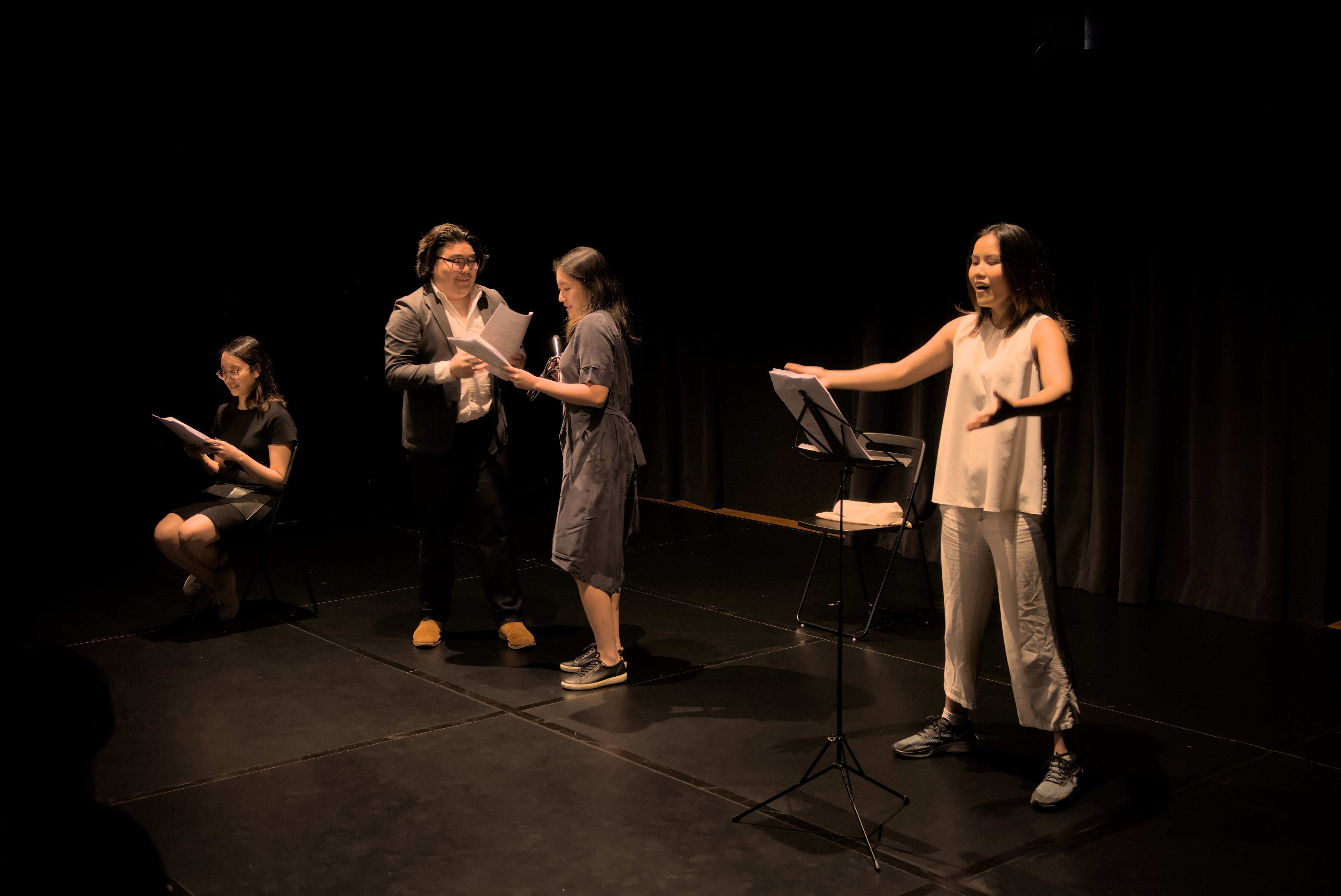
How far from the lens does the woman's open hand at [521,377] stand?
361 centimetres

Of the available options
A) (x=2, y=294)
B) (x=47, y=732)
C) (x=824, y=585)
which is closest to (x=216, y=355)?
(x=2, y=294)

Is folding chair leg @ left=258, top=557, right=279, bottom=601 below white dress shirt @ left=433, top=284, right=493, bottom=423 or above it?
below

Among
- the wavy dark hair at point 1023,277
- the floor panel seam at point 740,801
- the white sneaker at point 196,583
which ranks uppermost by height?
the wavy dark hair at point 1023,277

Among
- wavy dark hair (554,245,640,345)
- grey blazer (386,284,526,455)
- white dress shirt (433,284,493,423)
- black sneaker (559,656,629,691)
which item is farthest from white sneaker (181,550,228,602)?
wavy dark hair (554,245,640,345)

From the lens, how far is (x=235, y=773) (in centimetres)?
320

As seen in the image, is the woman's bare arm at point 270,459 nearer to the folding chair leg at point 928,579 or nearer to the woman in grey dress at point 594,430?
the woman in grey dress at point 594,430

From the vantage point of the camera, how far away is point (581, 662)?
398cm

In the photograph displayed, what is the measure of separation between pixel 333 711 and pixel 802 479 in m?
3.68

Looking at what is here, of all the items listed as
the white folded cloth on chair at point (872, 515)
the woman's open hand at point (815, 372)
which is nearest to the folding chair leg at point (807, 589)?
the white folded cloth on chair at point (872, 515)

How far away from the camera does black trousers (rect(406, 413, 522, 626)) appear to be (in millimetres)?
4289

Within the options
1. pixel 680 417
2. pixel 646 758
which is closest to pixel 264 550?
pixel 646 758

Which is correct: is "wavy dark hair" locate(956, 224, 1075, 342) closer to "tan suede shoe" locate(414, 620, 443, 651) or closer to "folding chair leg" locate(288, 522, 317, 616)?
"tan suede shoe" locate(414, 620, 443, 651)

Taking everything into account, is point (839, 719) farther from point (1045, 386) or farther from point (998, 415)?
point (1045, 386)

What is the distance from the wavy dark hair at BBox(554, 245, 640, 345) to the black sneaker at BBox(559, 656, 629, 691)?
110cm
